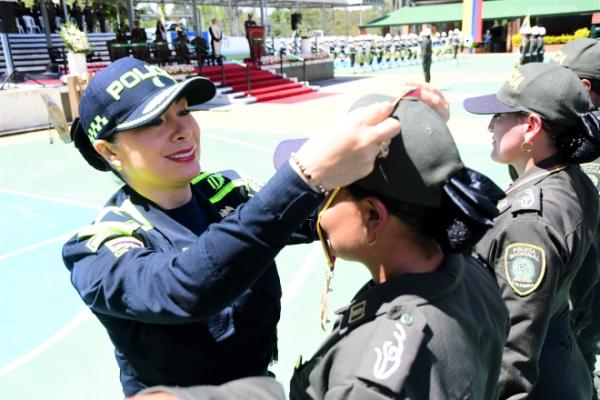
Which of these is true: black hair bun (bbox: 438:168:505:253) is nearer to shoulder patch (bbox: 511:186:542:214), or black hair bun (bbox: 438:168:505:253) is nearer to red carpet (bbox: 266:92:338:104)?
shoulder patch (bbox: 511:186:542:214)

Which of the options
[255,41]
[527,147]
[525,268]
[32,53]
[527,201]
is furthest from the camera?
[32,53]

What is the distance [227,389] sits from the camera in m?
1.02

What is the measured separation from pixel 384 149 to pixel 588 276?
1.90m

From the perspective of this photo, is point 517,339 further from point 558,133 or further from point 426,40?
point 426,40

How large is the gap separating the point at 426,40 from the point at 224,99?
24.1 feet

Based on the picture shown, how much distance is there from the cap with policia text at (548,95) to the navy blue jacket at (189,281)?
1120 millimetres

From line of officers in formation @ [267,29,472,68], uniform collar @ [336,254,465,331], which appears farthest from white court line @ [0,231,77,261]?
line of officers in formation @ [267,29,472,68]

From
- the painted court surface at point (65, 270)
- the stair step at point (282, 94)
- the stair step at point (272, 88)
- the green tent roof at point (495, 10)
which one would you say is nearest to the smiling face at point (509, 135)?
the painted court surface at point (65, 270)

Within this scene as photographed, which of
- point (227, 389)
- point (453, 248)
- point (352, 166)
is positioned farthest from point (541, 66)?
point (227, 389)

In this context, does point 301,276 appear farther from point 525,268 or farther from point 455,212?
point 455,212

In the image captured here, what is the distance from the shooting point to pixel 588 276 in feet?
8.21

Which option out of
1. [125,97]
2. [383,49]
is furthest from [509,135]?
[383,49]

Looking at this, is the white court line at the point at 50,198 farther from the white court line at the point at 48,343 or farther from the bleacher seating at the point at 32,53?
the bleacher seating at the point at 32,53

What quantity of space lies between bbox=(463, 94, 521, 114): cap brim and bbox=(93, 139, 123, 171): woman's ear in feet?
5.39
